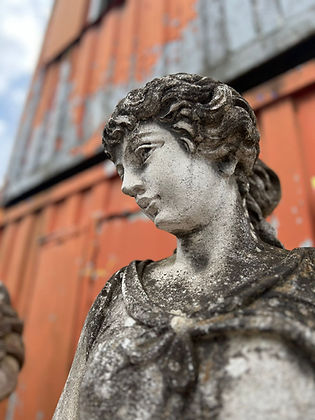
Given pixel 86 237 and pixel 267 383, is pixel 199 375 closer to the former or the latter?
pixel 267 383

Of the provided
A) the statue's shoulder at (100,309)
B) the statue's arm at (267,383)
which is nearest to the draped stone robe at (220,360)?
the statue's arm at (267,383)

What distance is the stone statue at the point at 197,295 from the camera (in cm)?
72

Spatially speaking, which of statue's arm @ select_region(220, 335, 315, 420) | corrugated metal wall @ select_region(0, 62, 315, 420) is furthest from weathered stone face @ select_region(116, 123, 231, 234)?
corrugated metal wall @ select_region(0, 62, 315, 420)

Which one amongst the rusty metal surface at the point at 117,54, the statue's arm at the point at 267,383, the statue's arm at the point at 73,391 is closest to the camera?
the statue's arm at the point at 267,383

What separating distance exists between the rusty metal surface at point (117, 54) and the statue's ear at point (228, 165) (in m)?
1.80

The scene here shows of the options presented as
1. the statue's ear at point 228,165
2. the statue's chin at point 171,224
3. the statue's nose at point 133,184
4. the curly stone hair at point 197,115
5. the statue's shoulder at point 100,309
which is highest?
the curly stone hair at point 197,115

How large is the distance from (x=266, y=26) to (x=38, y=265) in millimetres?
2527

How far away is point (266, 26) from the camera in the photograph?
8.99 feet

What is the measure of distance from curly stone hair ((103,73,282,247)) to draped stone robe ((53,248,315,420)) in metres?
0.35

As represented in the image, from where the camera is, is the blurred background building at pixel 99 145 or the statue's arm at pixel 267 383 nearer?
the statue's arm at pixel 267 383

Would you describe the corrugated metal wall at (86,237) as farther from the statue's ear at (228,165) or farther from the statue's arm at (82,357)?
the statue's arm at (82,357)

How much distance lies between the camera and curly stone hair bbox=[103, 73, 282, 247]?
1008 mm

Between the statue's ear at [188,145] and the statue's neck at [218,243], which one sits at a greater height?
the statue's ear at [188,145]

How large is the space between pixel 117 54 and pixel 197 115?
3.18 meters
